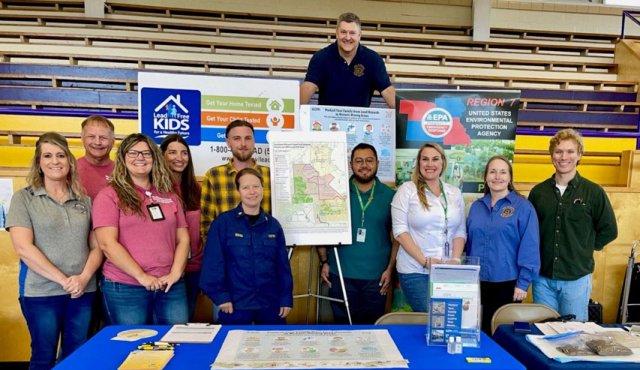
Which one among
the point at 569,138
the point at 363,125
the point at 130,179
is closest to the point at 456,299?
the point at 569,138

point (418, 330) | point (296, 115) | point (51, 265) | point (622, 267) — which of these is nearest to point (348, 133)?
point (296, 115)

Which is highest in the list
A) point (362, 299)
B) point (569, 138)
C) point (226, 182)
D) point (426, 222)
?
point (569, 138)

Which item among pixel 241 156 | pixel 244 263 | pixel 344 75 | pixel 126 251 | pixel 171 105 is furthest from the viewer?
pixel 171 105

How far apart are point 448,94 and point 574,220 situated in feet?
4.50

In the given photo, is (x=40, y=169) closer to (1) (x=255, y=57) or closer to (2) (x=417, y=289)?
(2) (x=417, y=289)

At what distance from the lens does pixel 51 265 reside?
2.10m

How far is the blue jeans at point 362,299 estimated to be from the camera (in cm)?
270

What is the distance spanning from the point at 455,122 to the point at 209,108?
2063mm

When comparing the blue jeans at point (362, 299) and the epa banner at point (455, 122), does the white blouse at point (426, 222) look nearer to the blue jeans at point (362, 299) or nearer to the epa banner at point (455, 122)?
the blue jeans at point (362, 299)

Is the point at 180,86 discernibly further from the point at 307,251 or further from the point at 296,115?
the point at 307,251

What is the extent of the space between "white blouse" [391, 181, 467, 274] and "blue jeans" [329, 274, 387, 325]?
246 mm

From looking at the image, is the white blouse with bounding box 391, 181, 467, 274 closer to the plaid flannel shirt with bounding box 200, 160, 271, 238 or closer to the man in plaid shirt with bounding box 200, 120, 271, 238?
the man in plaid shirt with bounding box 200, 120, 271, 238

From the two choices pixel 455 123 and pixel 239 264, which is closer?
pixel 239 264

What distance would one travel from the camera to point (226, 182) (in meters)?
2.66
